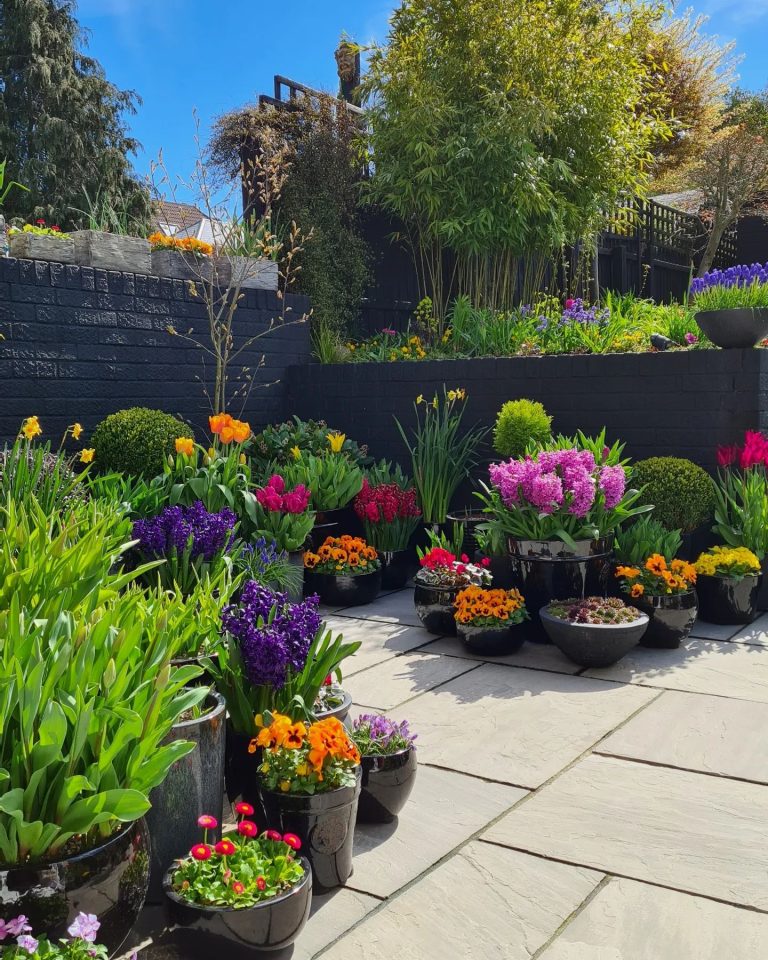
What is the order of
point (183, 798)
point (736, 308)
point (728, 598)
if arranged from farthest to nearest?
point (736, 308), point (728, 598), point (183, 798)

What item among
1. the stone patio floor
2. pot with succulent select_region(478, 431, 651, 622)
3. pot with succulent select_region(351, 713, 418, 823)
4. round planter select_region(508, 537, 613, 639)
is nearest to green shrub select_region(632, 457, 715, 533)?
pot with succulent select_region(478, 431, 651, 622)

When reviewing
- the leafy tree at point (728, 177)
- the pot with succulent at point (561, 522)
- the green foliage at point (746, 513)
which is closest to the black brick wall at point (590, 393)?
the green foliage at point (746, 513)

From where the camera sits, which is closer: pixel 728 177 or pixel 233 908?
pixel 233 908

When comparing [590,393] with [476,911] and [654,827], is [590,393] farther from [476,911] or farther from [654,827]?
[476,911]

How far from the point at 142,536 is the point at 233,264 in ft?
11.0

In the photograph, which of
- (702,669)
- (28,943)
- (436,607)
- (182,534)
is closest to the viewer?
(28,943)

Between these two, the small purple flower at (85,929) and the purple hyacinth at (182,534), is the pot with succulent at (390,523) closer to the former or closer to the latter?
the purple hyacinth at (182,534)

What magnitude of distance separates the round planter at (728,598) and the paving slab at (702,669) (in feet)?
1.06

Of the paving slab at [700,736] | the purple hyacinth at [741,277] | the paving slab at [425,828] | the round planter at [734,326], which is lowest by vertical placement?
the paving slab at [425,828]

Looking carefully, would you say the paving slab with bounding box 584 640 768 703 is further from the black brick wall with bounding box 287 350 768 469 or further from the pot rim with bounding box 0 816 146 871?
the pot rim with bounding box 0 816 146 871

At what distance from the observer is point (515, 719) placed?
3.23 meters

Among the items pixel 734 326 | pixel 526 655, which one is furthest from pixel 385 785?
pixel 734 326

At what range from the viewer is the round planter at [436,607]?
14.1 feet

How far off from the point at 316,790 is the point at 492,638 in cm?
197
